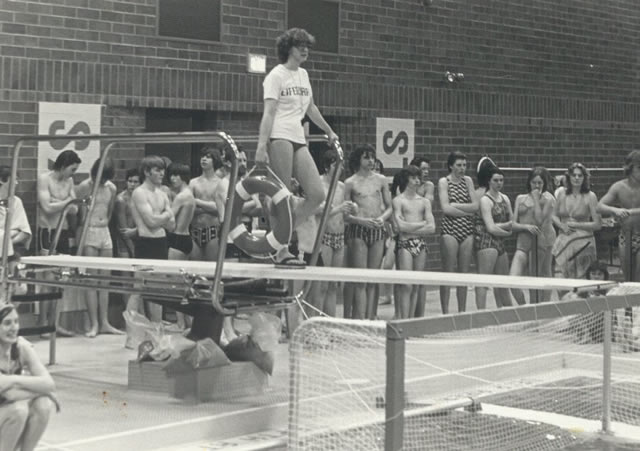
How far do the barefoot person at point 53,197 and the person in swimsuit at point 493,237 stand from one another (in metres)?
4.15

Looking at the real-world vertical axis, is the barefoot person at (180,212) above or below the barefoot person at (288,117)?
below

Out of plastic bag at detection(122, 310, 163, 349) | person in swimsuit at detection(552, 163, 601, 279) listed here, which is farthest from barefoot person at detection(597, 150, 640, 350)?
plastic bag at detection(122, 310, 163, 349)

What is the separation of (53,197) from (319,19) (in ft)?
15.6

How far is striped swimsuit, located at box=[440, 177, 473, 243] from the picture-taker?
11.9 meters

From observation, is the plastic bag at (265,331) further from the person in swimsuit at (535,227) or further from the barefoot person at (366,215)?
the person in swimsuit at (535,227)

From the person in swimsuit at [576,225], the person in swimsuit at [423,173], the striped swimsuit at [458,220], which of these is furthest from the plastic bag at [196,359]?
the person in swimsuit at [576,225]

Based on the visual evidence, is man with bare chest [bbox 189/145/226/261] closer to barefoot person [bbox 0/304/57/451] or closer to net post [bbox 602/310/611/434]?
net post [bbox 602/310/611/434]

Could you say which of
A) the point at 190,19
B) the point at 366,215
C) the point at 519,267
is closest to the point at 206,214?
the point at 366,215

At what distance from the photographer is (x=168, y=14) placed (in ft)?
41.7

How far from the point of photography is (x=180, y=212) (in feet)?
36.8

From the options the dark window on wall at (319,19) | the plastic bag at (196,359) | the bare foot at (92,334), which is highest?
the dark window on wall at (319,19)

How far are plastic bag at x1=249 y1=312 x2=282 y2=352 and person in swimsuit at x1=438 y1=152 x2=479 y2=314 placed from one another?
10.2 feet

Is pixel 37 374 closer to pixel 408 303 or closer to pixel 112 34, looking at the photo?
pixel 408 303

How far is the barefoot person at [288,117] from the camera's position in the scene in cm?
845
